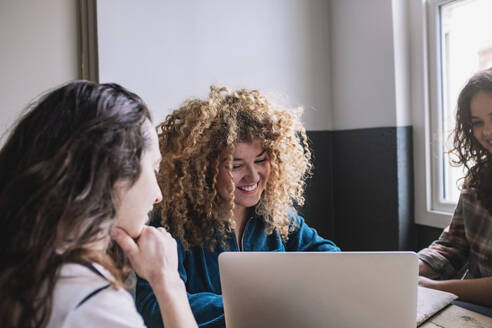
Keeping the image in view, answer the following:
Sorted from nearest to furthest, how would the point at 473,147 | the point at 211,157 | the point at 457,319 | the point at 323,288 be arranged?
the point at 323,288 → the point at 457,319 → the point at 211,157 → the point at 473,147

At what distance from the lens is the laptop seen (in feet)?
2.64

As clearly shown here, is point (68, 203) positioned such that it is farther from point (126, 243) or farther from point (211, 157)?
point (211, 157)

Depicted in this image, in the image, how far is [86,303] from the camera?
601 millimetres

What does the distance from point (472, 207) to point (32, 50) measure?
6.51ft

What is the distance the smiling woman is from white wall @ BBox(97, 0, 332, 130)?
17.7 inches

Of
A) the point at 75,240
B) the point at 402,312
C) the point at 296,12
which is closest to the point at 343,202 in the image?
the point at 296,12

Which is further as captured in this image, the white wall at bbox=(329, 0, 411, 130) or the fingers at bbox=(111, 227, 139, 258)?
the white wall at bbox=(329, 0, 411, 130)

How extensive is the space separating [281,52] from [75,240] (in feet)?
6.86

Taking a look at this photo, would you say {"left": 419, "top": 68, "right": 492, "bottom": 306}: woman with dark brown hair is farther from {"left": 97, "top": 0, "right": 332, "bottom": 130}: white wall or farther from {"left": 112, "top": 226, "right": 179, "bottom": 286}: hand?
{"left": 112, "top": 226, "right": 179, "bottom": 286}: hand

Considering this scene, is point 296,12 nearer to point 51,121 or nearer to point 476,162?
point 476,162

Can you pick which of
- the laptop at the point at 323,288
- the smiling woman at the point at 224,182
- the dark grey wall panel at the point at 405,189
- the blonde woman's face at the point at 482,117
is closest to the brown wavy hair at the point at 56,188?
the laptop at the point at 323,288

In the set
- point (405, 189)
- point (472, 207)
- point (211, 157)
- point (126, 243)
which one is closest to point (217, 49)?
point (211, 157)

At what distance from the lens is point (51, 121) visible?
0.67m

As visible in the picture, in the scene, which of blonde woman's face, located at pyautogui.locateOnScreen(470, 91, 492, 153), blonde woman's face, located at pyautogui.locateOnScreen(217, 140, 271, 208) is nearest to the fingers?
blonde woman's face, located at pyautogui.locateOnScreen(217, 140, 271, 208)
